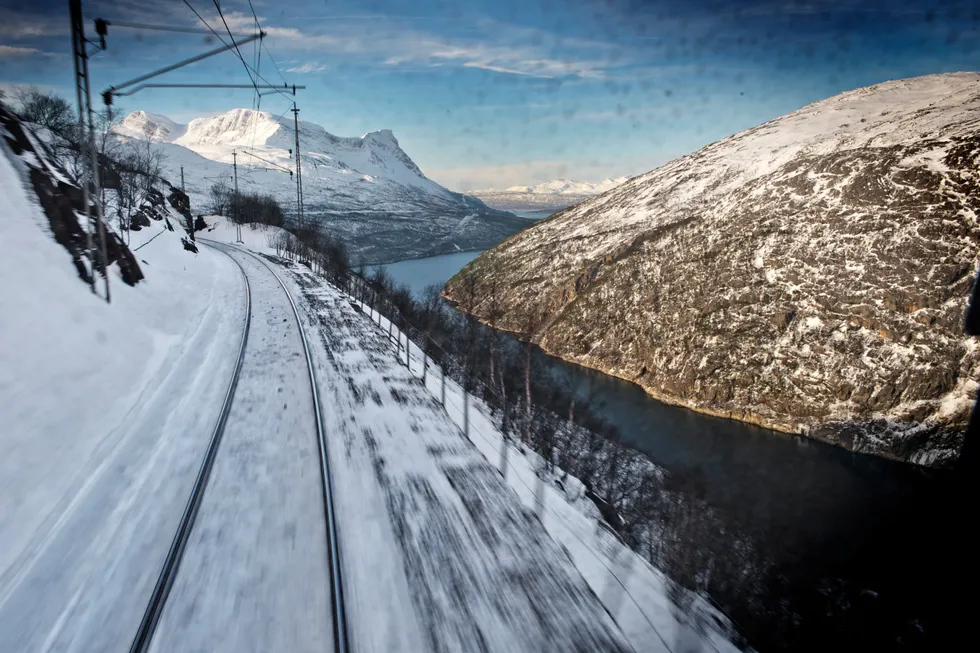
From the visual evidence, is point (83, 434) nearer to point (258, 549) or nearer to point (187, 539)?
point (187, 539)

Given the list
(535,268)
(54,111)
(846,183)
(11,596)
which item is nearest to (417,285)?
(535,268)

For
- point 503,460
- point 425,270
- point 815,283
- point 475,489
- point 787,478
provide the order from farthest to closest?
point 425,270 → point 815,283 → point 787,478 → point 503,460 → point 475,489

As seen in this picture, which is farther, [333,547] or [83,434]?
[83,434]

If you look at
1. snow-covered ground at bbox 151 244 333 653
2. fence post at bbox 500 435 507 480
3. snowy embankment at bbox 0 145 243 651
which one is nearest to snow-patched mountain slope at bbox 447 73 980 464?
fence post at bbox 500 435 507 480

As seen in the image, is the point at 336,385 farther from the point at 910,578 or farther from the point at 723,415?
the point at 723,415

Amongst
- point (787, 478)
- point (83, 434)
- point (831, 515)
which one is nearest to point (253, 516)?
point (83, 434)

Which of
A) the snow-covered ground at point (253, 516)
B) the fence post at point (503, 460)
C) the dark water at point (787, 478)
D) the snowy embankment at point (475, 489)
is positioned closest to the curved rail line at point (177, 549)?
the snow-covered ground at point (253, 516)

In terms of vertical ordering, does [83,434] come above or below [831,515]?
above
